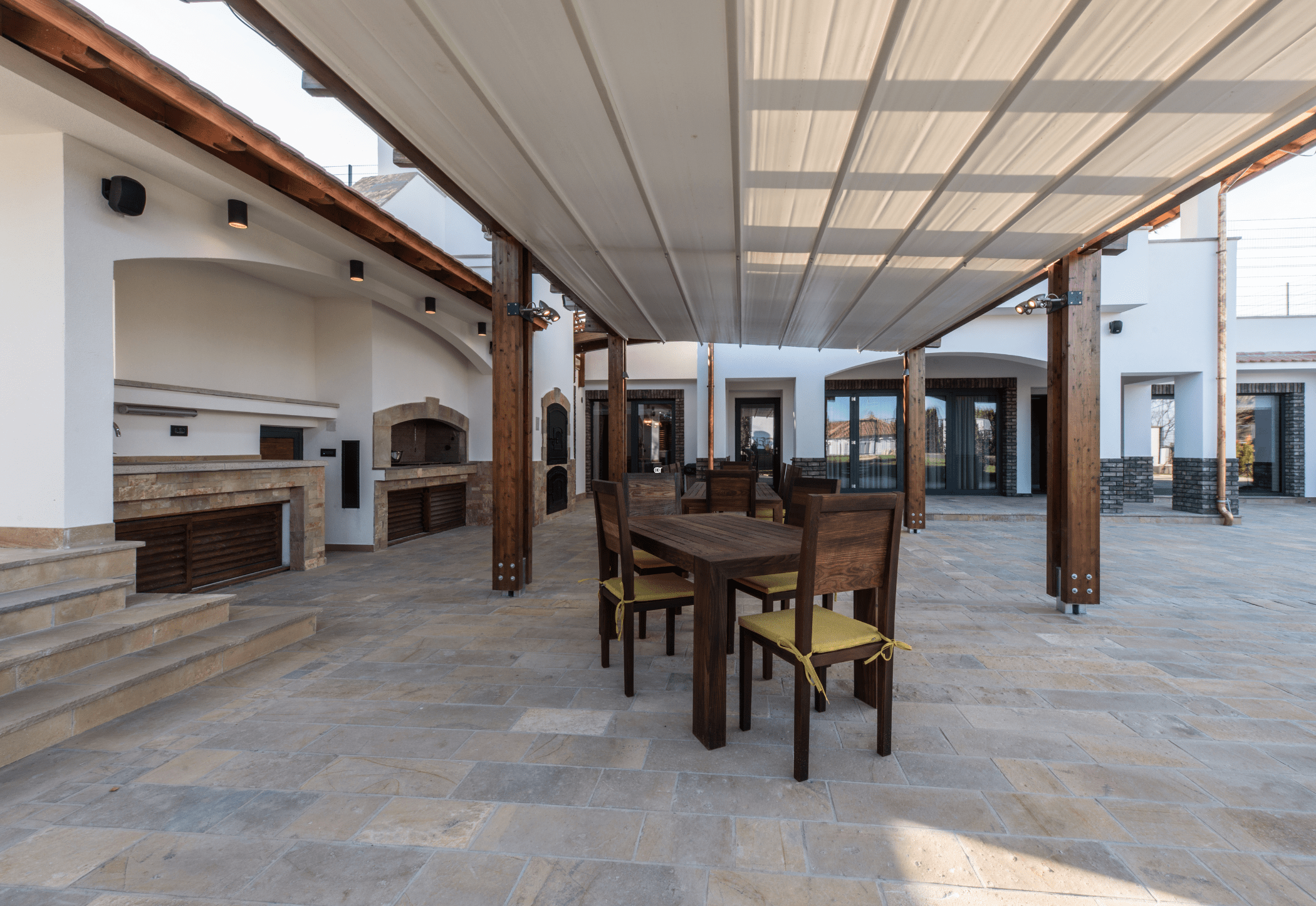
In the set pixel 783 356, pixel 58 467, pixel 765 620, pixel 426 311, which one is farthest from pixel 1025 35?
pixel 783 356

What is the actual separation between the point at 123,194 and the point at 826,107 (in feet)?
13.3

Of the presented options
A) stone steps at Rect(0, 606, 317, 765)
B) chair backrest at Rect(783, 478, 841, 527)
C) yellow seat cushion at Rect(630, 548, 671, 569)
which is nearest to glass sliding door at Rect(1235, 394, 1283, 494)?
chair backrest at Rect(783, 478, 841, 527)

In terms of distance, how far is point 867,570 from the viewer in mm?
2240

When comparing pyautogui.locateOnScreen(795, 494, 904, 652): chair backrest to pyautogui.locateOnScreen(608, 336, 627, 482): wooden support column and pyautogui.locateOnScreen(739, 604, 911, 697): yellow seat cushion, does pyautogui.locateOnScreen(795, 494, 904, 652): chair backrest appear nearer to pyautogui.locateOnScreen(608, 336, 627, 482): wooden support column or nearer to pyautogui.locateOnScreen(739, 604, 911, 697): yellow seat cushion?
pyautogui.locateOnScreen(739, 604, 911, 697): yellow seat cushion

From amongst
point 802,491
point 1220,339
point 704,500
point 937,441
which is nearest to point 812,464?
point 937,441

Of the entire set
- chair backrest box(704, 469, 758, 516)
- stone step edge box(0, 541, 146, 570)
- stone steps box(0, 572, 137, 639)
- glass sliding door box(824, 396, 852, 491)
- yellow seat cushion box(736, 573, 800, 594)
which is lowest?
stone steps box(0, 572, 137, 639)

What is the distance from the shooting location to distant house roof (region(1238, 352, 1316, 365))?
36.7ft

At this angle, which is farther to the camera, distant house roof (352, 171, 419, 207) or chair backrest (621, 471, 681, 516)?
distant house roof (352, 171, 419, 207)

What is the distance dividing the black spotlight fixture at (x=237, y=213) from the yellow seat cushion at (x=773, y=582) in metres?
4.32

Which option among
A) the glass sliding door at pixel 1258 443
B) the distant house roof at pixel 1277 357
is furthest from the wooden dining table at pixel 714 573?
the glass sliding door at pixel 1258 443

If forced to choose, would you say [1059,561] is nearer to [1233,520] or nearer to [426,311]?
[426,311]

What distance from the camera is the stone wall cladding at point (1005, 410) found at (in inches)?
481

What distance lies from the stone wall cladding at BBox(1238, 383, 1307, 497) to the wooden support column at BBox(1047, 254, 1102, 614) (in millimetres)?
11545

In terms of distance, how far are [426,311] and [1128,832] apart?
7.11m
